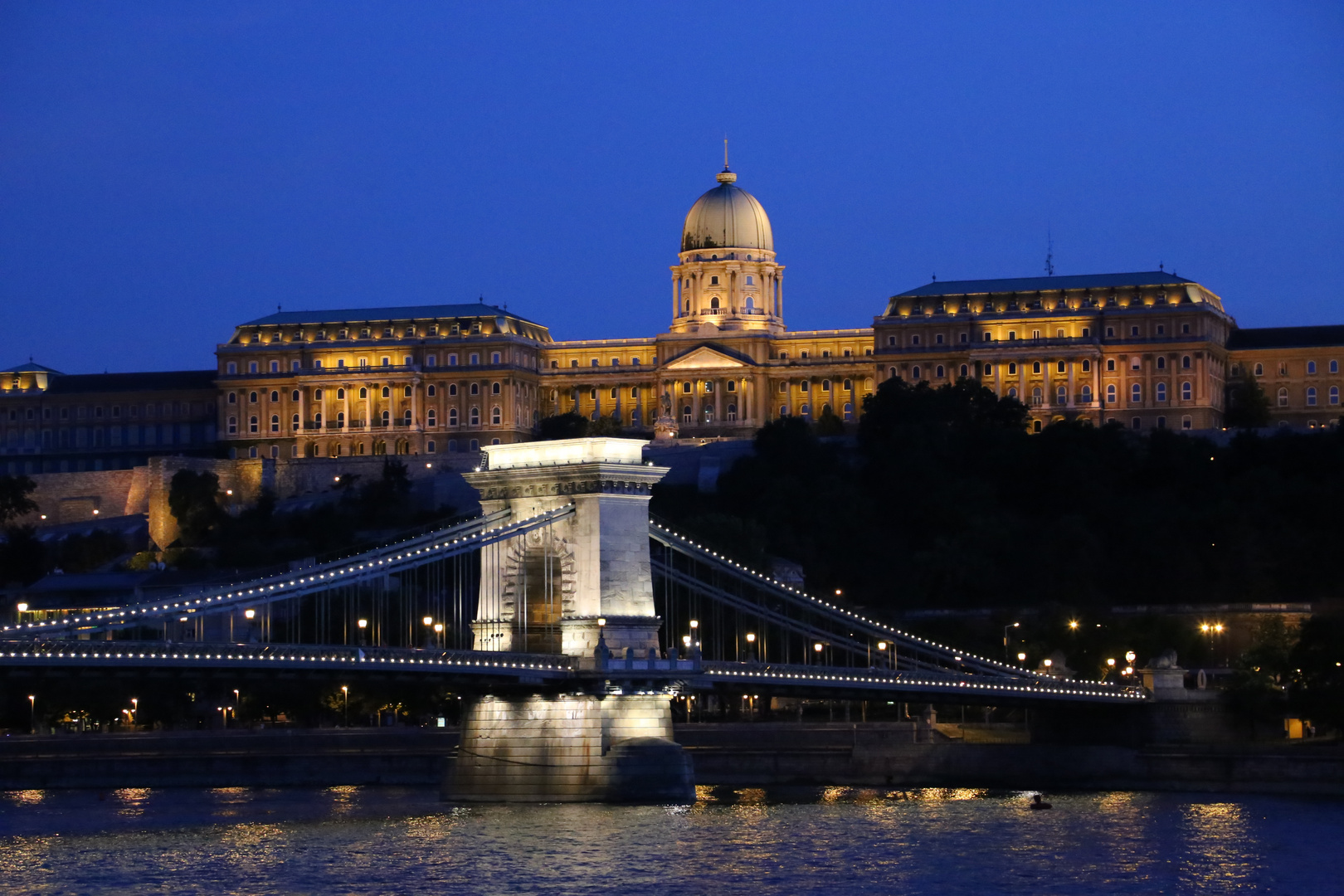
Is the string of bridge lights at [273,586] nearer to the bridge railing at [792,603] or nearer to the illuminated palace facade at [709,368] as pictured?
the bridge railing at [792,603]

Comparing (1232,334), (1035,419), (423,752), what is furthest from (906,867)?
(1232,334)

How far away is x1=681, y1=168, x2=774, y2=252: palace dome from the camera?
491 feet

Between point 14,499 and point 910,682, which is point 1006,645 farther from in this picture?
point 14,499

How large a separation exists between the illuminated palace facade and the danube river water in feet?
234

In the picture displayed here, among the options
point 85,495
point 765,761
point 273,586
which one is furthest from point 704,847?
point 85,495

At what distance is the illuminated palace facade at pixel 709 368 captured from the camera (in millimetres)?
135500

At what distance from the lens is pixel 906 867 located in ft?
168

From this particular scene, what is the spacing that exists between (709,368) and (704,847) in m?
91.5

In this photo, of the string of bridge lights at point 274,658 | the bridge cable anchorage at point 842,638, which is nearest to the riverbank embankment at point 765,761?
the bridge cable anchorage at point 842,638

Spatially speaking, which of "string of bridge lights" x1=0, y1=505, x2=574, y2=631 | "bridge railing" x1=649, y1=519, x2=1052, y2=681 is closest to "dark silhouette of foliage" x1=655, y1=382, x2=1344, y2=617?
"bridge railing" x1=649, y1=519, x2=1052, y2=681

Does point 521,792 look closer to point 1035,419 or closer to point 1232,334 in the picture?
point 1035,419

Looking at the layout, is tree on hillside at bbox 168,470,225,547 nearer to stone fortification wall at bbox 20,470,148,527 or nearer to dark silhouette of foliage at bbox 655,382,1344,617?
stone fortification wall at bbox 20,470,148,527

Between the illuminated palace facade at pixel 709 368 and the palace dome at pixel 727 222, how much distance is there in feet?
0.41

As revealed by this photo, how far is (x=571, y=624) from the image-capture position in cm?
6072
